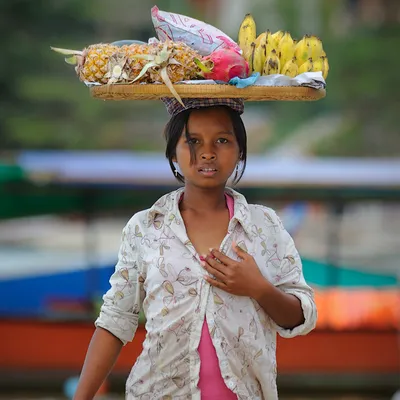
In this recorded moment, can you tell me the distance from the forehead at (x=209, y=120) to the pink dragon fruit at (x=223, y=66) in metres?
0.12

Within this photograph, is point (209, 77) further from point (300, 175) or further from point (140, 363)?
point (300, 175)

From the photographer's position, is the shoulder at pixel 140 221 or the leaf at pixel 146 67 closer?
the leaf at pixel 146 67

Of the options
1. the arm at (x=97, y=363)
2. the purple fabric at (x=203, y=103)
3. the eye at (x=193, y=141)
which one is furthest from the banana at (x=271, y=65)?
the arm at (x=97, y=363)

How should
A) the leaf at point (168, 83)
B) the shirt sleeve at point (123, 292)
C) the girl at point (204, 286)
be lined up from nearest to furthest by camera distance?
1. the leaf at point (168, 83)
2. the girl at point (204, 286)
3. the shirt sleeve at point (123, 292)

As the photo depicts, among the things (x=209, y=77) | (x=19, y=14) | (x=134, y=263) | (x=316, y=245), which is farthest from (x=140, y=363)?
(x=19, y=14)

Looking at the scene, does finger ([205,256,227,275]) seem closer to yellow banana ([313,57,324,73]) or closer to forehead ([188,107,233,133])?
forehead ([188,107,233,133])

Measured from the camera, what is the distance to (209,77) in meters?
2.25

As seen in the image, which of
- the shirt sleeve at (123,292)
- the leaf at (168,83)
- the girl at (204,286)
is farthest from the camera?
the shirt sleeve at (123,292)

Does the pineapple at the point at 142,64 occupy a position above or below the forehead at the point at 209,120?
above

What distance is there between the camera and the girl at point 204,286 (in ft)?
7.49

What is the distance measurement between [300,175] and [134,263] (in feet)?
15.9

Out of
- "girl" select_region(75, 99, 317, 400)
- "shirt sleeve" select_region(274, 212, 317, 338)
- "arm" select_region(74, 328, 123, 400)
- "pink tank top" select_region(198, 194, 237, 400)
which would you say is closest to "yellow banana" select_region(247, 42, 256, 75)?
"girl" select_region(75, 99, 317, 400)

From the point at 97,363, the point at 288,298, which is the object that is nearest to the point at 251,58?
the point at 288,298

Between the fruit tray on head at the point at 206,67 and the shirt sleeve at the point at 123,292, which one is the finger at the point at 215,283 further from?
the fruit tray on head at the point at 206,67
